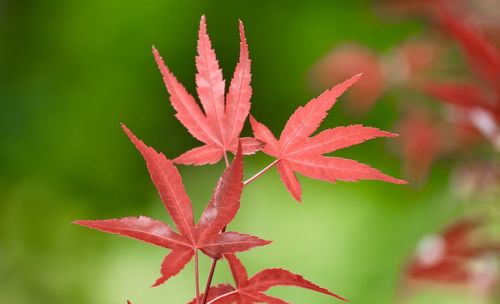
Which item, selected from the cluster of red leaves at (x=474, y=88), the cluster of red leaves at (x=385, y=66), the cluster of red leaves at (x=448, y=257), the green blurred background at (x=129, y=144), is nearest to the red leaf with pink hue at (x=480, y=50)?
the cluster of red leaves at (x=474, y=88)

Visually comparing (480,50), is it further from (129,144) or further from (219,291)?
(129,144)

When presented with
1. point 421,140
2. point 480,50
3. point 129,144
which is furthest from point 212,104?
point 129,144

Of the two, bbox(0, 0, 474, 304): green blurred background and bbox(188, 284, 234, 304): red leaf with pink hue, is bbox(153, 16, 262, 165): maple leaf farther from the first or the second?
bbox(0, 0, 474, 304): green blurred background

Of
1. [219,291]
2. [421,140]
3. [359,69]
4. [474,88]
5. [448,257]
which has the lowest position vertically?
[219,291]

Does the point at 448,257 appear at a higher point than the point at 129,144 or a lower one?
lower

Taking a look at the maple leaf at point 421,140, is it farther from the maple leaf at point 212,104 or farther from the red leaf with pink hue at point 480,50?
the maple leaf at point 212,104

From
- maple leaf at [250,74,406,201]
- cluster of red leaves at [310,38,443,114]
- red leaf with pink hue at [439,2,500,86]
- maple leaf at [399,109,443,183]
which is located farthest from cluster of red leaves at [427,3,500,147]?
cluster of red leaves at [310,38,443,114]
